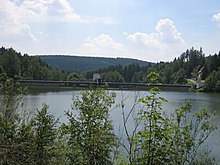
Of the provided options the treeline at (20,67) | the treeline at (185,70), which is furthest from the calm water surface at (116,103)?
the treeline at (20,67)

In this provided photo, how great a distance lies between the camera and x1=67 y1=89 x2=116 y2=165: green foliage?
5133mm

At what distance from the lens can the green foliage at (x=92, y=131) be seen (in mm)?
5133

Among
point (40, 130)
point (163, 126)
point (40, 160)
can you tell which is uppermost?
point (163, 126)

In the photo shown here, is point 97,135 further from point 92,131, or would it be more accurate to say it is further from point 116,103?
point 116,103

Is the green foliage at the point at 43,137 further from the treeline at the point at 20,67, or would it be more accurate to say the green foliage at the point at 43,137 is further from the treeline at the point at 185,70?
the treeline at the point at 20,67

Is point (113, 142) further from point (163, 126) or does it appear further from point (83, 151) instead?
point (163, 126)

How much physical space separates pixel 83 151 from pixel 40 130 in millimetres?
2025

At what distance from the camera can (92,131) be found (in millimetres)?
5207

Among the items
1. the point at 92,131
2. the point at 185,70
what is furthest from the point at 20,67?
the point at 92,131

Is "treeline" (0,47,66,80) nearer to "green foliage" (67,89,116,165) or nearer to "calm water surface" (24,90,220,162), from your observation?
"calm water surface" (24,90,220,162)

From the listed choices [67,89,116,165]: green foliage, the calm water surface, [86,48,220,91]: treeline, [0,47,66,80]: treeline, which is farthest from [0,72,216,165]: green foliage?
[0,47,66,80]: treeline

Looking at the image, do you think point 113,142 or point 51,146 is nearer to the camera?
point 113,142

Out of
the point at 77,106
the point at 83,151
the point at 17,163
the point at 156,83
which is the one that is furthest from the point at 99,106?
the point at 17,163

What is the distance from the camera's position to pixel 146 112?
4.22 meters
